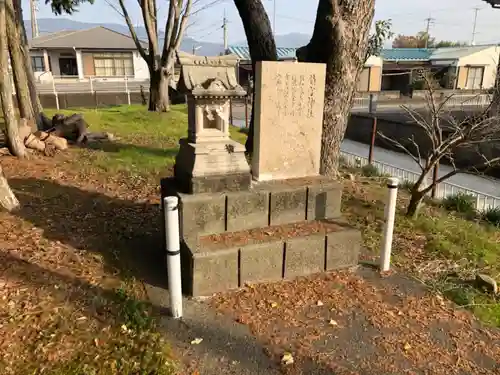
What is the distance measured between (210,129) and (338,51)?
2.96m

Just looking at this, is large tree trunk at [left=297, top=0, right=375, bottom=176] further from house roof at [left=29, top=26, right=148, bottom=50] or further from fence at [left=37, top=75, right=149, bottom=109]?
house roof at [left=29, top=26, right=148, bottom=50]

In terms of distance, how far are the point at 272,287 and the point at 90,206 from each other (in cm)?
320

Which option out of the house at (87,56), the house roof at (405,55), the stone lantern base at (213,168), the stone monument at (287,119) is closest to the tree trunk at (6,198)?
the stone lantern base at (213,168)

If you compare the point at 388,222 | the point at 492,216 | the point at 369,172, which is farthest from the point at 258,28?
the point at 492,216

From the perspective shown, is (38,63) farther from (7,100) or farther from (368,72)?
(7,100)

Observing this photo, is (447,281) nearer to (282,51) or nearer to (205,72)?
(205,72)

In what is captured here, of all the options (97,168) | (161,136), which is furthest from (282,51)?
(97,168)

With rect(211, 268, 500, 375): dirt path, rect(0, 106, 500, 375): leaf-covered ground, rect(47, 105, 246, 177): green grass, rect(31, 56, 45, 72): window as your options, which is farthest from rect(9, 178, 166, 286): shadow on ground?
rect(31, 56, 45, 72): window

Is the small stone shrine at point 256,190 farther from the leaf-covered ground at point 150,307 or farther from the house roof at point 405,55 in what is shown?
the house roof at point 405,55

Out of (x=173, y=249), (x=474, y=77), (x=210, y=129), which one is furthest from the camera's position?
(x=474, y=77)

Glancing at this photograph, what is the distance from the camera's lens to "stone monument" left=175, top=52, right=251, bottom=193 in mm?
4012

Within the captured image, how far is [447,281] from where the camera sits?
4289mm

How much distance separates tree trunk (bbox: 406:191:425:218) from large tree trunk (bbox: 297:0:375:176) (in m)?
1.55

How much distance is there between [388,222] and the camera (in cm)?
426
